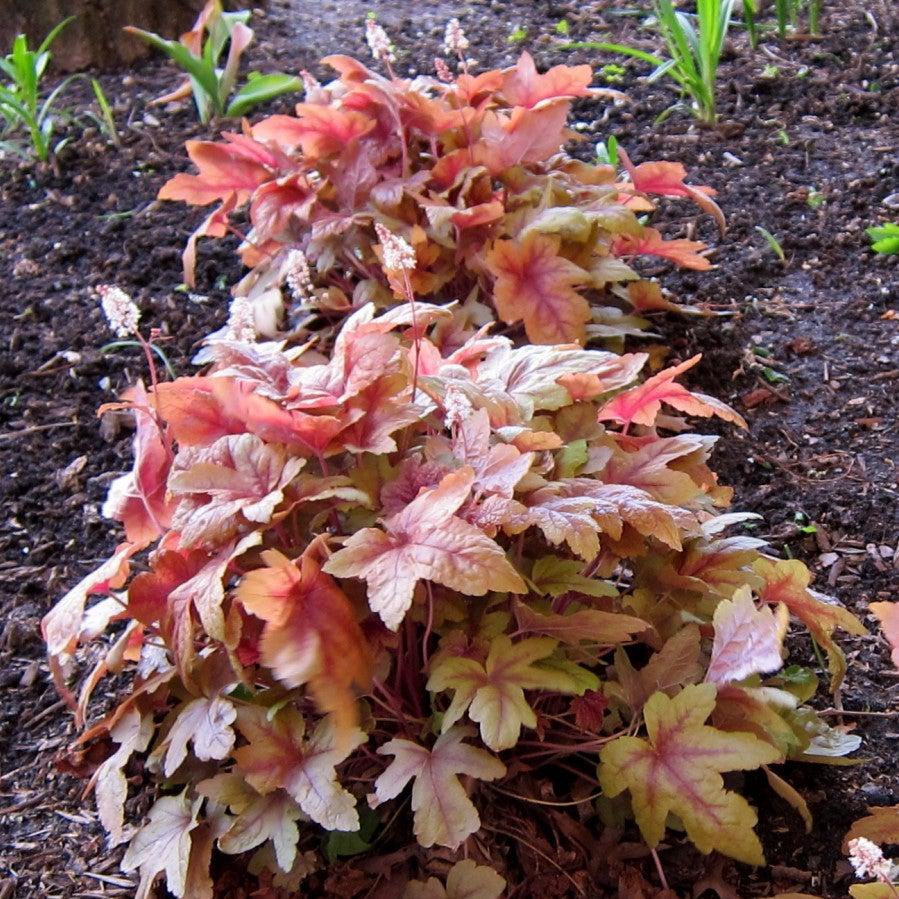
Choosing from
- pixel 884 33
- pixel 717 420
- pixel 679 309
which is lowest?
pixel 717 420

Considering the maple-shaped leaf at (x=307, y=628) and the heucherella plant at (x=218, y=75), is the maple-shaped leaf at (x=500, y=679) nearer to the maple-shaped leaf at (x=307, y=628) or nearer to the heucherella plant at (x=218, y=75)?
the maple-shaped leaf at (x=307, y=628)

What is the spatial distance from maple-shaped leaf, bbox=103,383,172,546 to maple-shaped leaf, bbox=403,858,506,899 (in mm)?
645

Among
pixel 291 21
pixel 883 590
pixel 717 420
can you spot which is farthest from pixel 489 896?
pixel 291 21

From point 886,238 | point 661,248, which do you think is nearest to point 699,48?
point 886,238

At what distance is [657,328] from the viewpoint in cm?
250

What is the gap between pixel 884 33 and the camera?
361 cm

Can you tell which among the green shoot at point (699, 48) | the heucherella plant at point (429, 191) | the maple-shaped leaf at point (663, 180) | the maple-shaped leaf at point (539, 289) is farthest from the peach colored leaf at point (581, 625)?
the green shoot at point (699, 48)

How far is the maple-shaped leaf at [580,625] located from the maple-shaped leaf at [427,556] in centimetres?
18

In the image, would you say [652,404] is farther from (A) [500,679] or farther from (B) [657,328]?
(B) [657,328]

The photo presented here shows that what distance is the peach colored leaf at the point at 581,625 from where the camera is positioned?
1341 mm

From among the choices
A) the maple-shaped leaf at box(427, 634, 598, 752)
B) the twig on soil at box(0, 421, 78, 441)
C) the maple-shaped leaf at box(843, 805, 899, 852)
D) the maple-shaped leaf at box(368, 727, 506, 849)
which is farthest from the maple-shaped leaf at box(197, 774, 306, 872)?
the twig on soil at box(0, 421, 78, 441)

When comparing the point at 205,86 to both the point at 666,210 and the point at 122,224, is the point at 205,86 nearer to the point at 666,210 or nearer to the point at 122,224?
the point at 122,224

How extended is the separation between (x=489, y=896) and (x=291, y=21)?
384 cm

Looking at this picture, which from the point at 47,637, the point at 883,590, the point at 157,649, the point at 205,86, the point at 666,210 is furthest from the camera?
the point at 205,86
